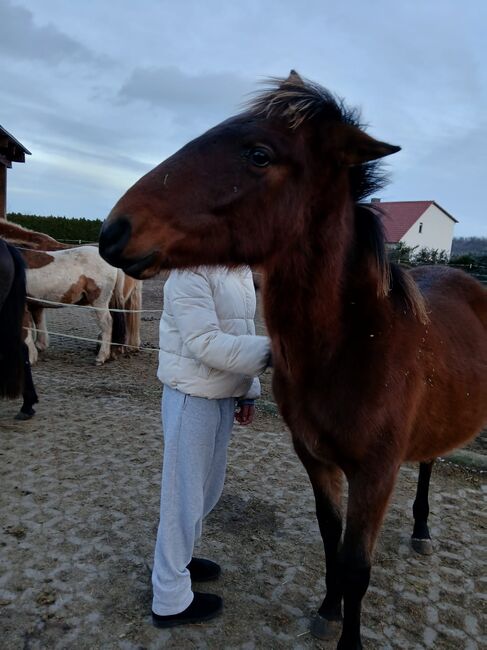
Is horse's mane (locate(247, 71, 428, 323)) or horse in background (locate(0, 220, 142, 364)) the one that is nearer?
horse's mane (locate(247, 71, 428, 323))

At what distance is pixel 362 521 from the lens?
2047 millimetres

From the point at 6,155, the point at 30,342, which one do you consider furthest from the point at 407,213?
the point at 30,342

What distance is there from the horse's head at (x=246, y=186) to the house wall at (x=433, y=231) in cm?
3848

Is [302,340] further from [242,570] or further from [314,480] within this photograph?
[242,570]

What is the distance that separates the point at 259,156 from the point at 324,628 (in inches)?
91.5

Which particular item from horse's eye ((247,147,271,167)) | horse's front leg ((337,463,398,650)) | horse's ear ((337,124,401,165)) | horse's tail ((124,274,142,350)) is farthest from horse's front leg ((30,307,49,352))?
horse's ear ((337,124,401,165))

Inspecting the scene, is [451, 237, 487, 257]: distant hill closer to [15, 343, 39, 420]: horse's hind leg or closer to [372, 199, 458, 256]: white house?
[372, 199, 458, 256]: white house

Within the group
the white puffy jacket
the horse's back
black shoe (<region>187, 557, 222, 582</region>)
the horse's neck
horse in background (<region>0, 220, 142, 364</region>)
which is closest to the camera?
the horse's neck

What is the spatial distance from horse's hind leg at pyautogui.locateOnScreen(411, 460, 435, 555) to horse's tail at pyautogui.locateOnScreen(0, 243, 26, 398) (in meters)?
4.04

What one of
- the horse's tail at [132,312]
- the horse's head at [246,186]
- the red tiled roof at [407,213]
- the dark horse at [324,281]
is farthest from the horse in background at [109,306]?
the red tiled roof at [407,213]

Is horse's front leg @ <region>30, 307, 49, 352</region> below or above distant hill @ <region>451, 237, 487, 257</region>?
below

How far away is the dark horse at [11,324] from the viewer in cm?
507

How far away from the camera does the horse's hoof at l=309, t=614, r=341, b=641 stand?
247 cm

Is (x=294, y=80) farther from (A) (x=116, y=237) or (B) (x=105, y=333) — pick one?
(B) (x=105, y=333)
